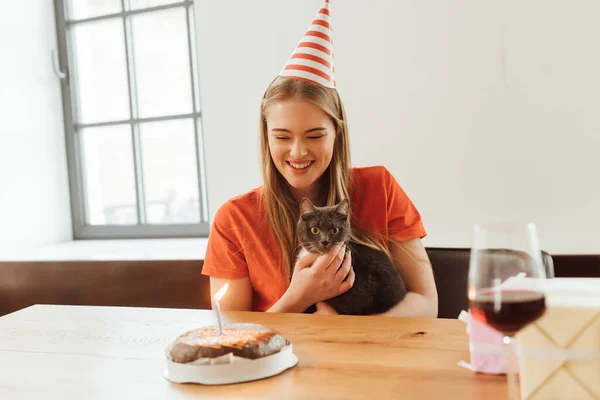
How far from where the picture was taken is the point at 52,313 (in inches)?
57.6

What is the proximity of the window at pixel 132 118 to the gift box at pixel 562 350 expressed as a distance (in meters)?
2.27

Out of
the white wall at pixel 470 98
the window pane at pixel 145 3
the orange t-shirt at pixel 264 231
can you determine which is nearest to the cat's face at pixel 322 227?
the orange t-shirt at pixel 264 231

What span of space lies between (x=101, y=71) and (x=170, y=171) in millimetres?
650

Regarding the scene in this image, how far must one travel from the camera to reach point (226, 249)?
1646 mm

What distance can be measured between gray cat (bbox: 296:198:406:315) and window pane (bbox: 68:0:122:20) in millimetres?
1951

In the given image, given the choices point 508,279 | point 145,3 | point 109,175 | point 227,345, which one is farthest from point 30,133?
point 508,279

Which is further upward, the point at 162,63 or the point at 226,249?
the point at 162,63

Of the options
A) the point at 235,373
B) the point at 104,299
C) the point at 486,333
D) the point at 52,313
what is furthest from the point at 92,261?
the point at 486,333

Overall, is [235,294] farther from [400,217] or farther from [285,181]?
[400,217]

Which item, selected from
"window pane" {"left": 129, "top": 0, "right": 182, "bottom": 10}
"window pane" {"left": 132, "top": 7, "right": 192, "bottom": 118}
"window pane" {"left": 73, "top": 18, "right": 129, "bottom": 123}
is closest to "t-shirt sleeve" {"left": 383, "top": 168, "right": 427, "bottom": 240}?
"window pane" {"left": 132, "top": 7, "right": 192, "bottom": 118}

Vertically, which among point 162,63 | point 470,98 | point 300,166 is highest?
point 162,63

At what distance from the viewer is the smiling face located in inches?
61.2

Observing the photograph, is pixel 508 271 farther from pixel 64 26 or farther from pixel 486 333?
pixel 64 26

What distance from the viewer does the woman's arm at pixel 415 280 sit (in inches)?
58.6
